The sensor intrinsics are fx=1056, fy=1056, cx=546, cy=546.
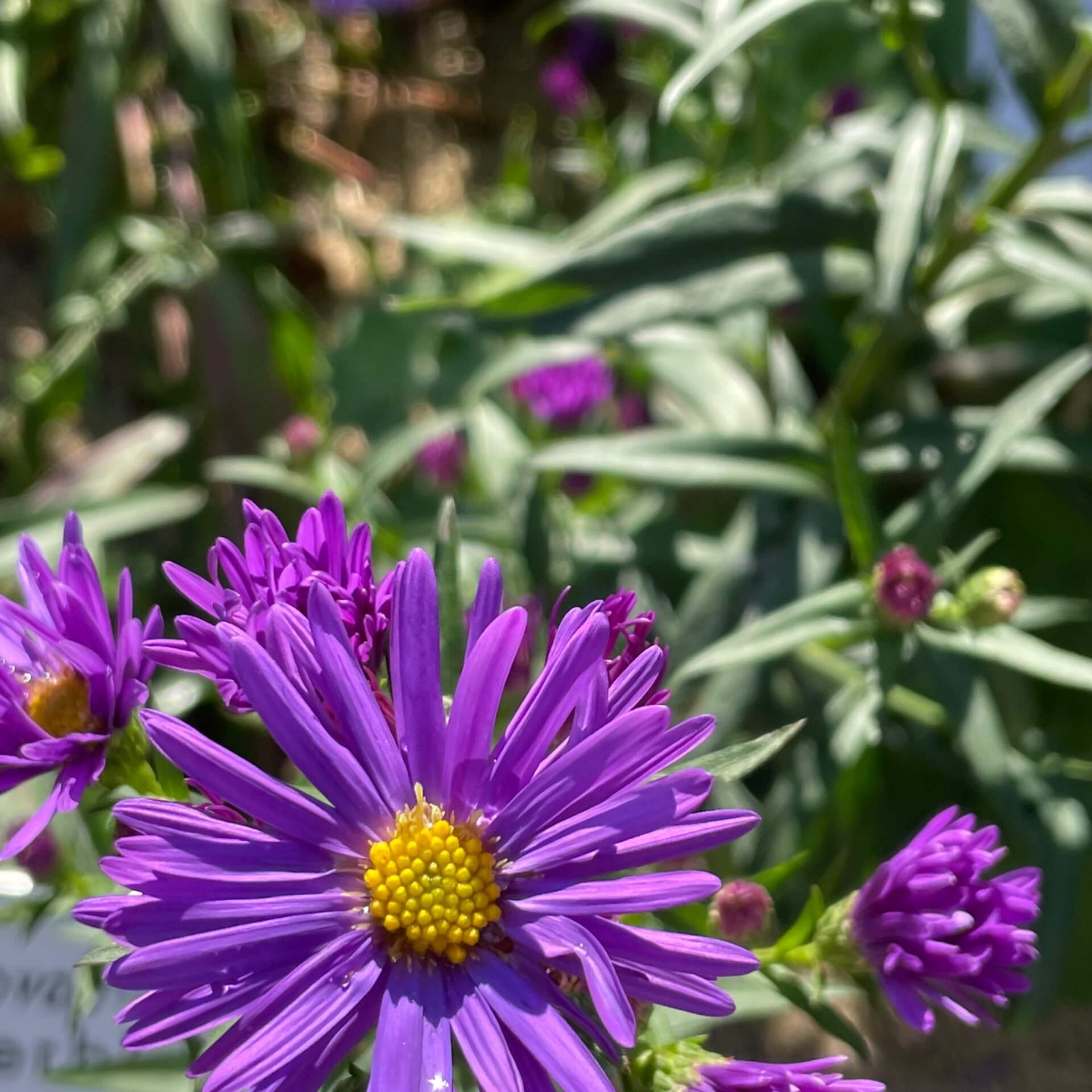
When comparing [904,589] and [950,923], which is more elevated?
[904,589]

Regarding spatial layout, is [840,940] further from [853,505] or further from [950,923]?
[853,505]

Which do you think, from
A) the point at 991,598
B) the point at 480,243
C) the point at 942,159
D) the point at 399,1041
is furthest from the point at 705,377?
the point at 399,1041

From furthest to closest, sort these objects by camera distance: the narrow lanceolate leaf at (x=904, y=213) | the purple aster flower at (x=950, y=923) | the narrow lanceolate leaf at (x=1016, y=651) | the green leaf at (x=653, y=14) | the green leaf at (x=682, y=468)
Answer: the green leaf at (x=653, y=14) < the green leaf at (x=682, y=468) < the narrow lanceolate leaf at (x=904, y=213) < the narrow lanceolate leaf at (x=1016, y=651) < the purple aster flower at (x=950, y=923)

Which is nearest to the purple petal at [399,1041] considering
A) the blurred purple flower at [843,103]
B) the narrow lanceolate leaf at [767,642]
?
the narrow lanceolate leaf at [767,642]

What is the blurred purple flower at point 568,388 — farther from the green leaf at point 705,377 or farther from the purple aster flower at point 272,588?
the purple aster flower at point 272,588

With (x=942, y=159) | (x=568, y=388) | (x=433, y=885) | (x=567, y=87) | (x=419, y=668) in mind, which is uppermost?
(x=567, y=87)

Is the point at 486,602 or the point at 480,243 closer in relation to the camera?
the point at 486,602
